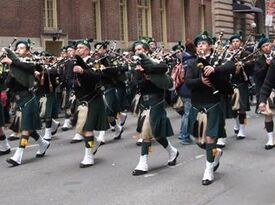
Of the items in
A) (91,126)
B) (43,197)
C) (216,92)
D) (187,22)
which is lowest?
(43,197)

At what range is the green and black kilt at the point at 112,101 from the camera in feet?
39.6

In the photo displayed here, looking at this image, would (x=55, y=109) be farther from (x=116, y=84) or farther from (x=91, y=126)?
(x=91, y=126)

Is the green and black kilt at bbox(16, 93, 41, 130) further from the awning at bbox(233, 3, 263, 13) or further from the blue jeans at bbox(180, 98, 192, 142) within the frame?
the awning at bbox(233, 3, 263, 13)

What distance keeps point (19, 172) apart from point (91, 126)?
133 centimetres

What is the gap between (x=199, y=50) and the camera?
808 centimetres

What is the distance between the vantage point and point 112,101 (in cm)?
1216

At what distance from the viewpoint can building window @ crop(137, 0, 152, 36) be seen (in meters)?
30.4

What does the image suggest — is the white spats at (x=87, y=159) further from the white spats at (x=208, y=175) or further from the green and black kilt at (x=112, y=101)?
the green and black kilt at (x=112, y=101)

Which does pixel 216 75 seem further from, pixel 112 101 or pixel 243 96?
pixel 112 101

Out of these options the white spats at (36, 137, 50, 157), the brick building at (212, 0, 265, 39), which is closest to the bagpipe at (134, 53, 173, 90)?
the white spats at (36, 137, 50, 157)

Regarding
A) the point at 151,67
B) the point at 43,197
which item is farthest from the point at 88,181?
the point at 151,67

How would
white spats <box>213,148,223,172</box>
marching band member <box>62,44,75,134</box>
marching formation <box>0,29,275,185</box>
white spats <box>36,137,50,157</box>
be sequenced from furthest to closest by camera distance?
marching band member <box>62,44,75,134</box>, white spats <box>36,137,50,157</box>, white spats <box>213,148,223,172</box>, marching formation <box>0,29,275,185</box>

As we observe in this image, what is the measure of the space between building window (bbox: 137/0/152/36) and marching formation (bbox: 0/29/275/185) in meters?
17.1

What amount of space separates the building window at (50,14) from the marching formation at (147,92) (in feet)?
34.9
